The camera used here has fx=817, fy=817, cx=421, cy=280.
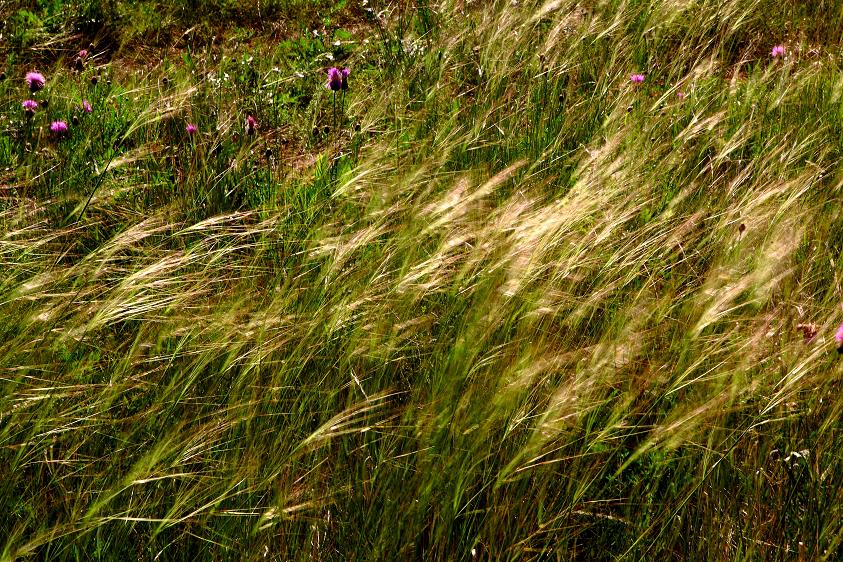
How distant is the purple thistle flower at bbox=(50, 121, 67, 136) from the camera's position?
3.01 meters

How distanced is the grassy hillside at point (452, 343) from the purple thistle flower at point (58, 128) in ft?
0.09

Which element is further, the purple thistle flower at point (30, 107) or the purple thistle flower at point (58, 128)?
the purple thistle flower at point (30, 107)

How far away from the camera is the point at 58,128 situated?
302cm

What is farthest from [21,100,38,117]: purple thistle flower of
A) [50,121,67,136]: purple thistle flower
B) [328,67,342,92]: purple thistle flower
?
[328,67,342,92]: purple thistle flower

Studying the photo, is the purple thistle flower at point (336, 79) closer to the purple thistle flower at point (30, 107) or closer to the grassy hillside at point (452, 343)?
the grassy hillside at point (452, 343)

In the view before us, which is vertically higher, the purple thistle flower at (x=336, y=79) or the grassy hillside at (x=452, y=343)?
the purple thistle flower at (x=336, y=79)

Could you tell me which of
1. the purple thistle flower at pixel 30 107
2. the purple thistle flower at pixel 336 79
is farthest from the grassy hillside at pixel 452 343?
the purple thistle flower at pixel 336 79

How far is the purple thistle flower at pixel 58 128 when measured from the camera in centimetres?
301

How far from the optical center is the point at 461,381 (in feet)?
5.69

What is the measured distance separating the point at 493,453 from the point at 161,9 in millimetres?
4354

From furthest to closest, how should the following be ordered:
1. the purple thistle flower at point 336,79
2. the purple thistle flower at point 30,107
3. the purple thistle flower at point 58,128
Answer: the purple thistle flower at point 336,79
the purple thistle flower at point 30,107
the purple thistle flower at point 58,128

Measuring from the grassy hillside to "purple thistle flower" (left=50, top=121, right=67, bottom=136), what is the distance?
29 millimetres

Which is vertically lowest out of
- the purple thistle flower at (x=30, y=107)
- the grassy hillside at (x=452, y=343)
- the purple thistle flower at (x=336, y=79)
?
the grassy hillside at (x=452, y=343)

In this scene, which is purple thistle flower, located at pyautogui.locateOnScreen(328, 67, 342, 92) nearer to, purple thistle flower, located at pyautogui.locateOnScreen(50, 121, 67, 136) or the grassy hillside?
the grassy hillside
